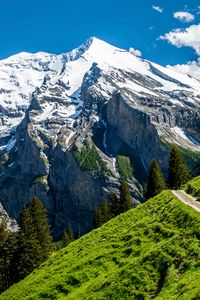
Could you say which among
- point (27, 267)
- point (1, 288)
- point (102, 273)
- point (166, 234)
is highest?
point (166, 234)

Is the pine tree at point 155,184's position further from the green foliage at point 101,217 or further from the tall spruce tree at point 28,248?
the tall spruce tree at point 28,248

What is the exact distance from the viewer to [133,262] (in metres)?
38.6

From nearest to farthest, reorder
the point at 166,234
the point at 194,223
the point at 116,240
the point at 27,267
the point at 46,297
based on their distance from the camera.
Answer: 1. the point at 194,223
2. the point at 166,234
3. the point at 46,297
4. the point at 116,240
5. the point at 27,267

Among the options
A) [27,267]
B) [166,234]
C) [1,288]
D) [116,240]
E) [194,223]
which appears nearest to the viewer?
[194,223]

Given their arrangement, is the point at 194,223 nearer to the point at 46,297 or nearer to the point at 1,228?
the point at 46,297

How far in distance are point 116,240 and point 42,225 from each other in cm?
5306

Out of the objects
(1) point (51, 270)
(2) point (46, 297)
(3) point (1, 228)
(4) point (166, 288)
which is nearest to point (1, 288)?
(3) point (1, 228)

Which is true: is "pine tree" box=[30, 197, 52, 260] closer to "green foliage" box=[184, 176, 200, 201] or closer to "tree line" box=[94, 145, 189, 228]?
"tree line" box=[94, 145, 189, 228]

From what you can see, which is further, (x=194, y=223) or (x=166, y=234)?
(x=166, y=234)

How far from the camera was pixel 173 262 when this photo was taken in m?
34.9

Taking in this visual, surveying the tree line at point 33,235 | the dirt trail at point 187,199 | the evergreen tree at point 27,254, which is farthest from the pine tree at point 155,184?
the dirt trail at point 187,199

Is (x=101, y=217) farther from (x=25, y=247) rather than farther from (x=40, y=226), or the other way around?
(x=25, y=247)

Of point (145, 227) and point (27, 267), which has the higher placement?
point (145, 227)

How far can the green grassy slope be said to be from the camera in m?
33.5
